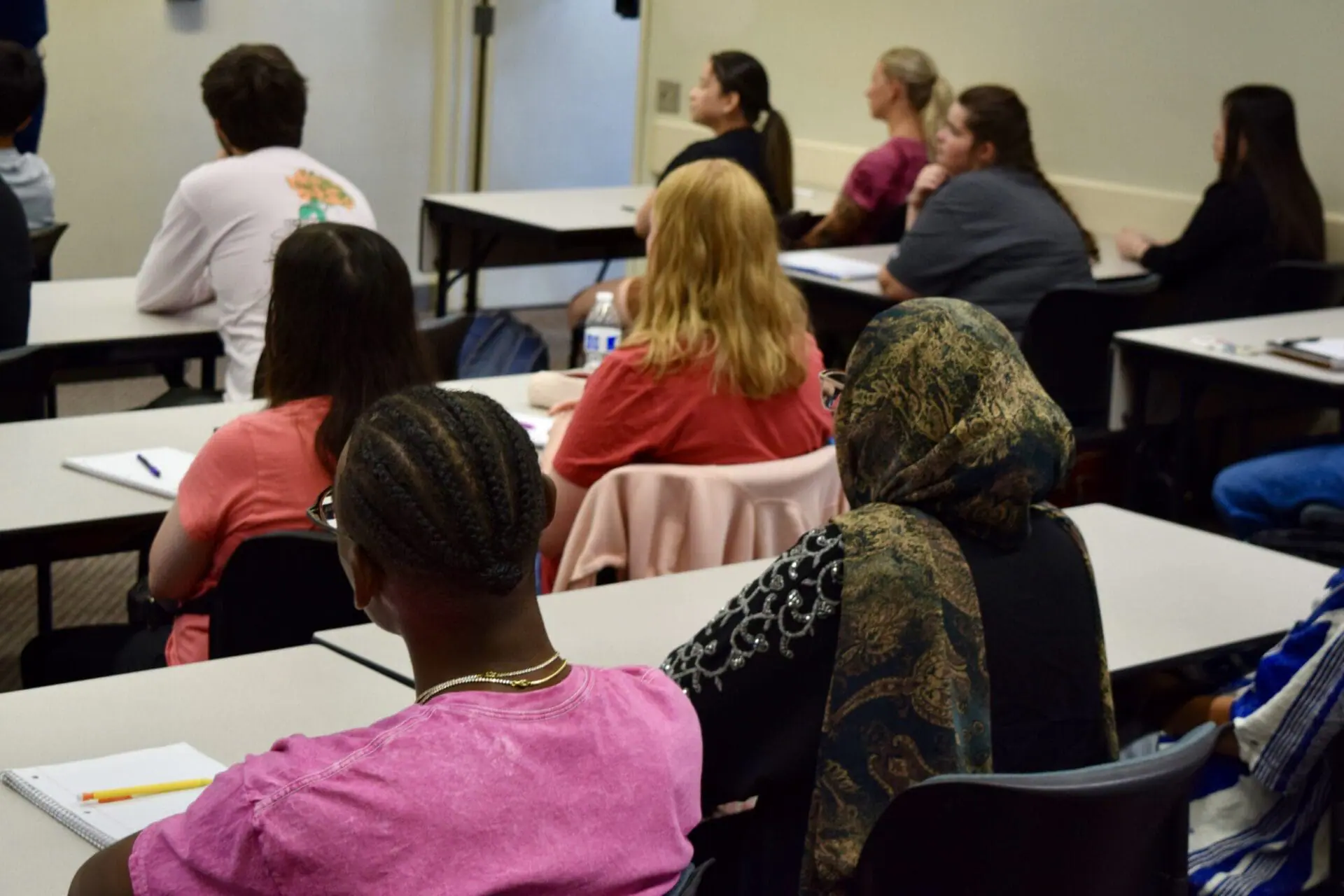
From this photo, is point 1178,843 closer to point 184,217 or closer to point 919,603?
point 919,603

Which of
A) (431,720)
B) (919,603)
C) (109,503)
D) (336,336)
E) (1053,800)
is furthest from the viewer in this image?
(109,503)

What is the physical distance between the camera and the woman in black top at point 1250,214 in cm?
502

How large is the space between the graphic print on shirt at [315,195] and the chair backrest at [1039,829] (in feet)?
9.14

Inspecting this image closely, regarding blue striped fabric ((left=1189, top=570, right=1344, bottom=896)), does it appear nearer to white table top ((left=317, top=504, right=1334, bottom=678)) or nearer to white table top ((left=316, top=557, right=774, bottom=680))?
white table top ((left=317, top=504, right=1334, bottom=678))

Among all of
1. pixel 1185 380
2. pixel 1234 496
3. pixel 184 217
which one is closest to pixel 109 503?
pixel 184 217

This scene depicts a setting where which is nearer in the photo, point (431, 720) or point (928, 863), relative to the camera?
point (431, 720)

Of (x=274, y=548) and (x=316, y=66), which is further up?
(x=316, y=66)

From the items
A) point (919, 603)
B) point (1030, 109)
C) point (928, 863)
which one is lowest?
point (928, 863)

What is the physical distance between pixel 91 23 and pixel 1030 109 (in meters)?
3.72

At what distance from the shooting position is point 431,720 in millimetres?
1220

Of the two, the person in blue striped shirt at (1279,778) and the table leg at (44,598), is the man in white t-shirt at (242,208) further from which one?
the person in blue striped shirt at (1279,778)

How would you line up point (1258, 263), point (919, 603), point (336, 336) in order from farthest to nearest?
point (1258, 263) → point (336, 336) → point (919, 603)

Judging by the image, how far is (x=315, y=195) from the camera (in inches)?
157

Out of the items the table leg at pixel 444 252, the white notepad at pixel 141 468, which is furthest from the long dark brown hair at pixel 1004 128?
the white notepad at pixel 141 468
